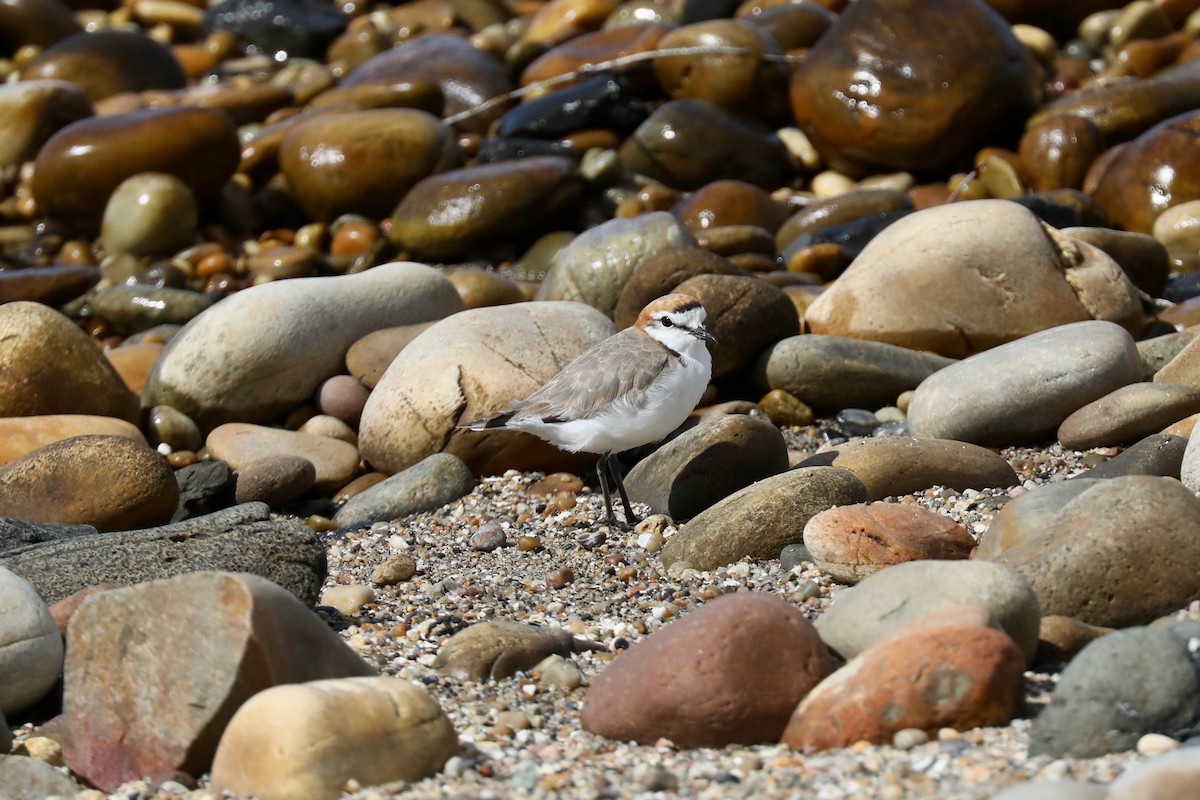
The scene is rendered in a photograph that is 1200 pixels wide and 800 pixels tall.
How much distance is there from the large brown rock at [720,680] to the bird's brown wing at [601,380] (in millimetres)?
2354

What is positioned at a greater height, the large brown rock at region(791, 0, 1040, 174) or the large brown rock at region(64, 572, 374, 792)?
the large brown rock at region(64, 572, 374, 792)

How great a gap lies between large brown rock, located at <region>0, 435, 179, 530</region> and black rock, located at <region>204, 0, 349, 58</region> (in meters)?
13.6

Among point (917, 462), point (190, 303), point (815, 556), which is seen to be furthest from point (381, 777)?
point (190, 303)

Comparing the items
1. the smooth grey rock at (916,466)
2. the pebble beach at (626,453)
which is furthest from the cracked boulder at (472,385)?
the smooth grey rock at (916,466)

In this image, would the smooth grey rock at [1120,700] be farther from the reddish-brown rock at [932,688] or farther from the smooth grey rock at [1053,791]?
the smooth grey rock at [1053,791]

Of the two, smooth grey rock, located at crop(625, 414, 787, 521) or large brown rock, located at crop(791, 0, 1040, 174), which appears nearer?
smooth grey rock, located at crop(625, 414, 787, 521)

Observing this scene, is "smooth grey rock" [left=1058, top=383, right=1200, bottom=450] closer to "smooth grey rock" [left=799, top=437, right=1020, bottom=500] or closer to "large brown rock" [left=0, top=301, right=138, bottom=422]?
"smooth grey rock" [left=799, top=437, right=1020, bottom=500]

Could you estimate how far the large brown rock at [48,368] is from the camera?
8.06 metres

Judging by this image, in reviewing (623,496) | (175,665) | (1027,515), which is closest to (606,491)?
(623,496)

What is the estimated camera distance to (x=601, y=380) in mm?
6473

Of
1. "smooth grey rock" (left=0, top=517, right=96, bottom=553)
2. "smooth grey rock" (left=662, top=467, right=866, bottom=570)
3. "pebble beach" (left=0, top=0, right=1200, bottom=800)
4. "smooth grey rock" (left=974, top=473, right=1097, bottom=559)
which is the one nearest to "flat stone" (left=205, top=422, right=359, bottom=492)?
"pebble beach" (left=0, top=0, right=1200, bottom=800)

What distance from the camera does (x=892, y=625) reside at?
422 centimetres

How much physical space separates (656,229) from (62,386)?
3.86 metres

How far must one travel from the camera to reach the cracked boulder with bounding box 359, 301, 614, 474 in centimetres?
748
